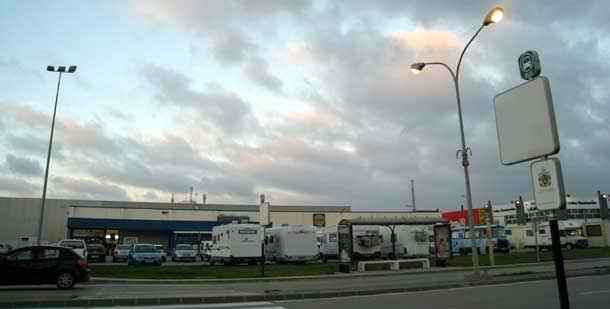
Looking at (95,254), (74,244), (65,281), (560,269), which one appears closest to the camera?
(560,269)

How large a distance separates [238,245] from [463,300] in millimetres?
26124

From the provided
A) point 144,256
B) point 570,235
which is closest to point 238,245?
point 144,256

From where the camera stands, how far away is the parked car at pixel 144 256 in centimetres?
3672

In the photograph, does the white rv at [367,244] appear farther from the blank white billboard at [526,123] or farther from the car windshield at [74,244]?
the blank white billboard at [526,123]

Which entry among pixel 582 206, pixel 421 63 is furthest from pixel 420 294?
pixel 582 206

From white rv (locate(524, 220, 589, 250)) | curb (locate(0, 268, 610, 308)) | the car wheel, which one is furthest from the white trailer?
the car wheel

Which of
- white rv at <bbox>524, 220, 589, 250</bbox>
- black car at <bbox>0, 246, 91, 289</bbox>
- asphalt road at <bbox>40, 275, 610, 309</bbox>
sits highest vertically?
white rv at <bbox>524, 220, 589, 250</bbox>

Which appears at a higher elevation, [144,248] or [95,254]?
[144,248]

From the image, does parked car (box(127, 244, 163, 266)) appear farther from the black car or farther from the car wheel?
the car wheel

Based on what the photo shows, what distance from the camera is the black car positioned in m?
17.0

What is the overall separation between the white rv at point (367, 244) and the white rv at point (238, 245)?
24.7ft

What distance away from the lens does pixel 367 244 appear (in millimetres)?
39125

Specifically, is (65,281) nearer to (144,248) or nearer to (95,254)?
(144,248)

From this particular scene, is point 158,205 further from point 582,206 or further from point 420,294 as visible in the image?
point 582,206
